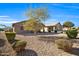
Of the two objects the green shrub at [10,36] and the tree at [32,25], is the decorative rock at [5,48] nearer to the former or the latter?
the green shrub at [10,36]

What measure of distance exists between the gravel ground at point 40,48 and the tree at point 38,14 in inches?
10.9

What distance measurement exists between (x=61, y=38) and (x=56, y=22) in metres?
0.24

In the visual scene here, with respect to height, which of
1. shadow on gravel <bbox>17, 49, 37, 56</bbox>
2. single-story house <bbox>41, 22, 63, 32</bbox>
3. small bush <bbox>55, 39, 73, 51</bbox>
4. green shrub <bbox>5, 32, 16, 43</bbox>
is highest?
single-story house <bbox>41, 22, 63, 32</bbox>

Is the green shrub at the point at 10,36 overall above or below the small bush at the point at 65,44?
above

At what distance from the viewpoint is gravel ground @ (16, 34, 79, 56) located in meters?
5.97

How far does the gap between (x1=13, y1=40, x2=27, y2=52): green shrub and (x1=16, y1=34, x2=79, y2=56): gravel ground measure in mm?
55

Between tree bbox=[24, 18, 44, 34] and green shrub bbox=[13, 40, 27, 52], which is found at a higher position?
tree bbox=[24, 18, 44, 34]

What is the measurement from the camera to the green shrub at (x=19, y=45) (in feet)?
19.5

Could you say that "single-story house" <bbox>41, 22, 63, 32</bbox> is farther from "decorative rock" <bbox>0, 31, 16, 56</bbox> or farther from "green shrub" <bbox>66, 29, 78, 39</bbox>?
"decorative rock" <bbox>0, 31, 16, 56</bbox>

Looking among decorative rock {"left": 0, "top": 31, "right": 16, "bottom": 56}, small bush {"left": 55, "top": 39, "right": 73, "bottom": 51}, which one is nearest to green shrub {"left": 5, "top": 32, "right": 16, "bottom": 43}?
decorative rock {"left": 0, "top": 31, "right": 16, "bottom": 56}

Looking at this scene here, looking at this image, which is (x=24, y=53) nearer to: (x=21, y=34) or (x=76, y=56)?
(x=21, y=34)

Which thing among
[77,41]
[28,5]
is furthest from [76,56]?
[28,5]

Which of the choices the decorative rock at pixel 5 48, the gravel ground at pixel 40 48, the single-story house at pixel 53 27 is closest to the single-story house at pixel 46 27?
the single-story house at pixel 53 27

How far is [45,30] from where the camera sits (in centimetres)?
598
